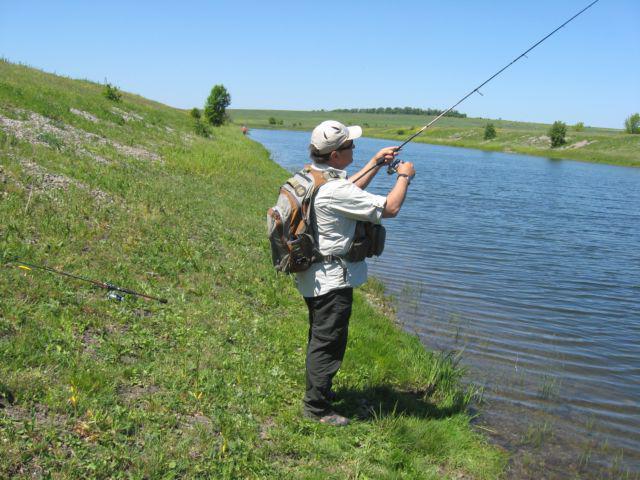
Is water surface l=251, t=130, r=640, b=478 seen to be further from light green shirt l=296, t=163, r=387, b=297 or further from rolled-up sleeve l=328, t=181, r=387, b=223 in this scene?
rolled-up sleeve l=328, t=181, r=387, b=223

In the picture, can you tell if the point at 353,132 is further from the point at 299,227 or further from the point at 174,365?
the point at 174,365

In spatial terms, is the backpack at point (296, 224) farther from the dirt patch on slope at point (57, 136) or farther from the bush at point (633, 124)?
the bush at point (633, 124)

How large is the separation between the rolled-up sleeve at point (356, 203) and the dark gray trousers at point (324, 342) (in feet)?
2.00

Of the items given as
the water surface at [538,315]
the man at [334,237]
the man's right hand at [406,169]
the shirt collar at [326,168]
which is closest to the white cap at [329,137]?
the man at [334,237]

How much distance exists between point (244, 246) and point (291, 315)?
2.79 m

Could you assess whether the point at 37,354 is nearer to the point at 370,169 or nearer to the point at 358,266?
the point at 358,266

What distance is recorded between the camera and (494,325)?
940 cm

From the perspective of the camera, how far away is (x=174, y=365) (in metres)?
4.96

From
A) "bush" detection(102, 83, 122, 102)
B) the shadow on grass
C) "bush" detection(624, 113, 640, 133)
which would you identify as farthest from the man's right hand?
"bush" detection(624, 113, 640, 133)

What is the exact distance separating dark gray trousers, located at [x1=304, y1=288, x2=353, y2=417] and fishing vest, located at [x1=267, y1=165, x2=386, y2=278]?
0.92 ft

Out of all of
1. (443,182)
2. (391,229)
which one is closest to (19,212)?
(391,229)

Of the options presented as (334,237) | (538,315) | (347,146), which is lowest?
(538,315)

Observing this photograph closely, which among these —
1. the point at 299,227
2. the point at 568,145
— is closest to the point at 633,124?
the point at 568,145

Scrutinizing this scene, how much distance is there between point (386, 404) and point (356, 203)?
2232mm
